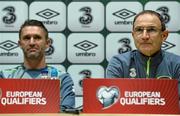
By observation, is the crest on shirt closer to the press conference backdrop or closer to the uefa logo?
the uefa logo

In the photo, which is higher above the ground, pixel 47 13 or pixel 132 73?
pixel 47 13

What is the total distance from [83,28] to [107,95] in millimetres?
1526

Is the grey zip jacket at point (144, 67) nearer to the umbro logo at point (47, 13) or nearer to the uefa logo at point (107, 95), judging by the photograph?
the uefa logo at point (107, 95)

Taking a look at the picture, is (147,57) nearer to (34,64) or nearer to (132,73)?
(132,73)

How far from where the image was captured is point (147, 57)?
1.94 m

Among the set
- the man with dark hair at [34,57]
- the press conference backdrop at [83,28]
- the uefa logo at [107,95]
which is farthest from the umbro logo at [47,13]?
the uefa logo at [107,95]

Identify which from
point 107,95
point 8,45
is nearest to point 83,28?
point 8,45

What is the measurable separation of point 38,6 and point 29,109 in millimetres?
1554

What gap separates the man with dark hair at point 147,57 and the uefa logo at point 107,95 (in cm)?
49

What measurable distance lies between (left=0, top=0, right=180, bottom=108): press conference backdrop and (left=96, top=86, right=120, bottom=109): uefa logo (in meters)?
1.46

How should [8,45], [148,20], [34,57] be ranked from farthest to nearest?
[8,45]
[34,57]
[148,20]

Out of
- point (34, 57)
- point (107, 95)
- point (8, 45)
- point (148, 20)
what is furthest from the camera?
point (8, 45)

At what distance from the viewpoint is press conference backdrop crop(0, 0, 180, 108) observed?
113 inches

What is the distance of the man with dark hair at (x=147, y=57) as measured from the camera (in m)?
1.88
